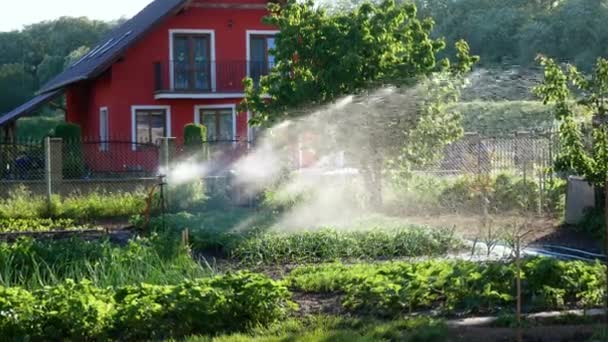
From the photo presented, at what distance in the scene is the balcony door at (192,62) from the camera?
3095 centimetres

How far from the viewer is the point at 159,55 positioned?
31016 mm

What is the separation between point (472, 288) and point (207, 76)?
77.0ft

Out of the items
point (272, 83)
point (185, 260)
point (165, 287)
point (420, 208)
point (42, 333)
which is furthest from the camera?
point (272, 83)

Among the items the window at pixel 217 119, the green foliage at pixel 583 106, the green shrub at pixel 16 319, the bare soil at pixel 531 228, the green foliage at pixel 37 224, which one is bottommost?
the green foliage at pixel 37 224

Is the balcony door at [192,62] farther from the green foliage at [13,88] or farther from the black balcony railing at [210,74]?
the green foliage at [13,88]

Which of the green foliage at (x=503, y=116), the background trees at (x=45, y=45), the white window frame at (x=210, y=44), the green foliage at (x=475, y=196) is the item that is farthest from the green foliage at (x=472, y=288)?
the background trees at (x=45, y=45)

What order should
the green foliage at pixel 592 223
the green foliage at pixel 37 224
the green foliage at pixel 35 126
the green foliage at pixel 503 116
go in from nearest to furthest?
1. the green foliage at pixel 592 223
2. the green foliage at pixel 37 224
3. the green foliage at pixel 503 116
4. the green foliage at pixel 35 126

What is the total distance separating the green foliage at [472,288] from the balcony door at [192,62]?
22.6 meters

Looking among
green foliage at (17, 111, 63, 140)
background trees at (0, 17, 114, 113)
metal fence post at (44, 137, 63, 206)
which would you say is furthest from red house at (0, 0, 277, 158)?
background trees at (0, 17, 114, 113)

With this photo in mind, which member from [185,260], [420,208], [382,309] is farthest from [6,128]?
[382,309]

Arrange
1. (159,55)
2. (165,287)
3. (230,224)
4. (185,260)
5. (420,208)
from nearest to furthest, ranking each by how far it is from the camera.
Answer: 1. (165,287)
2. (185,260)
3. (230,224)
4. (420,208)
5. (159,55)

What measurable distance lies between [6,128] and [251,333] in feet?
97.0

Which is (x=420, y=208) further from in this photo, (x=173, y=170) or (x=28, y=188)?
(x=28, y=188)

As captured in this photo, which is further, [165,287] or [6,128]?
[6,128]
